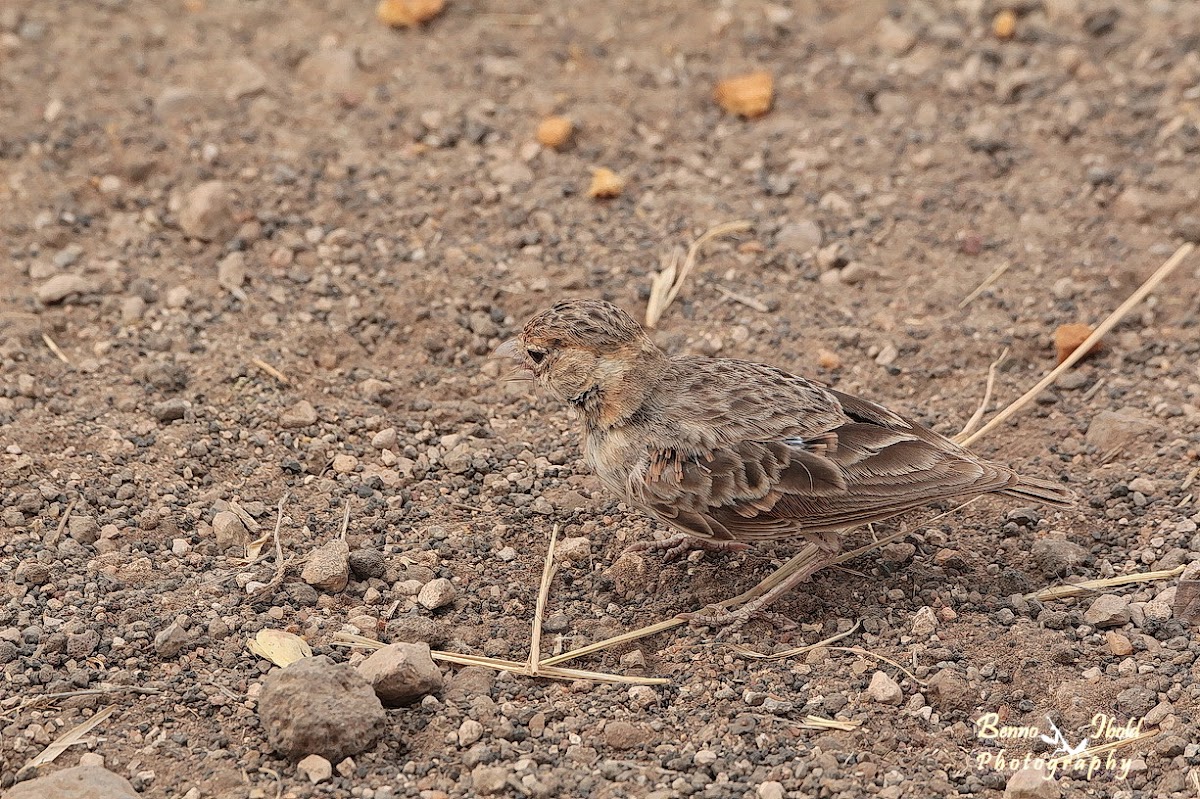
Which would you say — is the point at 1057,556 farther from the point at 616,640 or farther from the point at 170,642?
the point at 170,642

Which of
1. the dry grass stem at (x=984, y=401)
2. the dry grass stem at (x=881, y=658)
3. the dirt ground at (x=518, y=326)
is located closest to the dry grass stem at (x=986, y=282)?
the dirt ground at (x=518, y=326)

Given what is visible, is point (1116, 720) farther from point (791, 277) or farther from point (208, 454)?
point (208, 454)

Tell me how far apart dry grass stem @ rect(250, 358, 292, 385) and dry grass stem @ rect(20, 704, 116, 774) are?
2180 mm

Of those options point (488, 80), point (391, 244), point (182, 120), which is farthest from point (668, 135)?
point (182, 120)

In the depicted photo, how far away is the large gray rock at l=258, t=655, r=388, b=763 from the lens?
4781mm

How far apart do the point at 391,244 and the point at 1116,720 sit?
14.8 ft

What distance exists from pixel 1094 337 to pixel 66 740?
5003 millimetres

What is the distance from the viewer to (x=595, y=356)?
5.83 m

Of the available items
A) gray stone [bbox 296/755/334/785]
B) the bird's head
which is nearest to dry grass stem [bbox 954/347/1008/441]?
the bird's head

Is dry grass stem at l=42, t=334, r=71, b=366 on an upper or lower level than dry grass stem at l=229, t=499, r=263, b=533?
lower

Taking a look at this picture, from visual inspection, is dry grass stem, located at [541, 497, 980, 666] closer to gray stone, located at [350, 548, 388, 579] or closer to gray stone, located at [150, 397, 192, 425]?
gray stone, located at [350, 548, 388, 579]

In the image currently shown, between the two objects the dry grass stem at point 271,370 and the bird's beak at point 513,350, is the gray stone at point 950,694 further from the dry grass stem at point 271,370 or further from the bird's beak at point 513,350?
the dry grass stem at point 271,370

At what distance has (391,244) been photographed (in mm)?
7895

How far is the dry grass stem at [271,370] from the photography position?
6898mm
